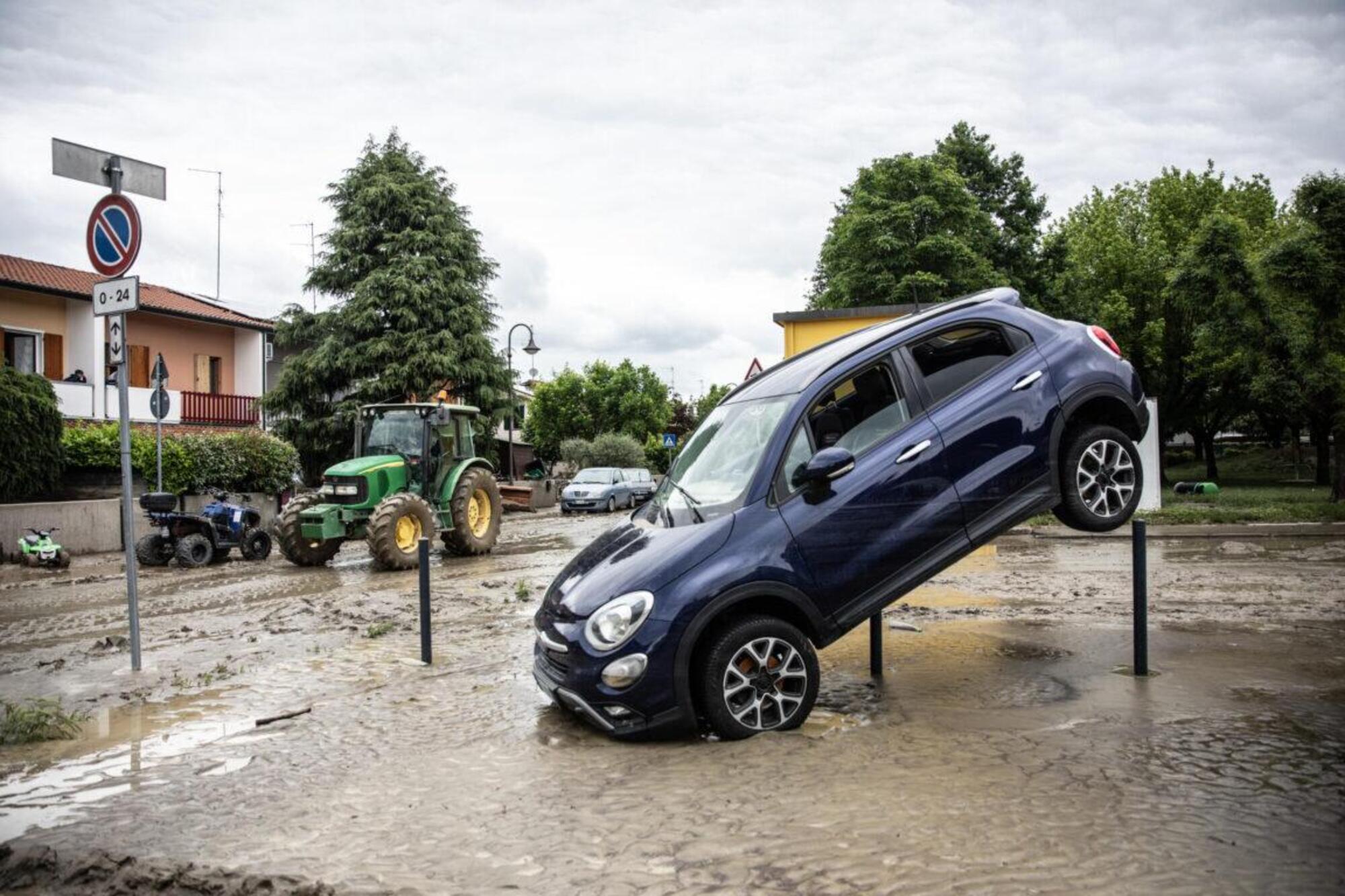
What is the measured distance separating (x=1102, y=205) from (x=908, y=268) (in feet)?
60.0

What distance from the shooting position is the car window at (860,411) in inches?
242

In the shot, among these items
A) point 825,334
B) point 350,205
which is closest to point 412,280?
point 350,205

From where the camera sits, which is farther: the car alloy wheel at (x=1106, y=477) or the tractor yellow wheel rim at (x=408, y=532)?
the tractor yellow wheel rim at (x=408, y=532)

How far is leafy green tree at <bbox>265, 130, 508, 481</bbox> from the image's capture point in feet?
102

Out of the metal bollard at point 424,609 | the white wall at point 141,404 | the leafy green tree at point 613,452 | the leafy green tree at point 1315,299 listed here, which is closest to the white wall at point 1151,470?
the leafy green tree at point 1315,299

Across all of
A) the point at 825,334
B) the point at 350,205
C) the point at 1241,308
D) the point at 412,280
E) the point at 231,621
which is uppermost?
the point at 350,205

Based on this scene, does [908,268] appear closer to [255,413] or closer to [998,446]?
[255,413]

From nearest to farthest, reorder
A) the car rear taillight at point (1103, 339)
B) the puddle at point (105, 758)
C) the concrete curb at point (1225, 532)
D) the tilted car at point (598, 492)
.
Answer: the puddle at point (105, 758) → the car rear taillight at point (1103, 339) → the concrete curb at point (1225, 532) → the tilted car at point (598, 492)

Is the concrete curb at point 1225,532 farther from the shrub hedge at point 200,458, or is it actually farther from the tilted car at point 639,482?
the tilted car at point 639,482

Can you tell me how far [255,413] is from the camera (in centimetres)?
3391

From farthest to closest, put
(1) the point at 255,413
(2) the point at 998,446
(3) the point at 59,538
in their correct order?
1. (1) the point at 255,413
2. (3) the point at 59,538
3. (2) the point at 998,446

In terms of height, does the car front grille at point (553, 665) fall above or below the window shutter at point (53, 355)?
below

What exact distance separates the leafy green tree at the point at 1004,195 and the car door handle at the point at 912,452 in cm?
3557

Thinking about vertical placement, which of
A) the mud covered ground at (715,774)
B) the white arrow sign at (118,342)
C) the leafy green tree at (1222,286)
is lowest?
the mud covered ground at (715,774)
